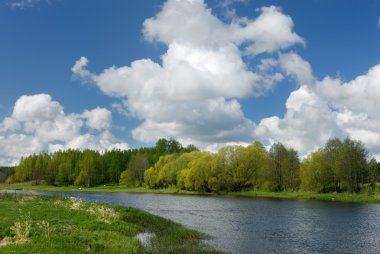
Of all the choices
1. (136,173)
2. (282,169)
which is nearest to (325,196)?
(282,169)

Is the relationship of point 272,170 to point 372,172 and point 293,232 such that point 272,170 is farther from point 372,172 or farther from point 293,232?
point 293,232

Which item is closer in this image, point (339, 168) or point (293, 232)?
point (293, 232)

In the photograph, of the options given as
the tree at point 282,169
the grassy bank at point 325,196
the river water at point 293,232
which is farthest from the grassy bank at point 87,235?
the tree at point 282,169

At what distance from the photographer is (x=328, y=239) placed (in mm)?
37062

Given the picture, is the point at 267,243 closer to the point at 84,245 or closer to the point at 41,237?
the point at 84,245

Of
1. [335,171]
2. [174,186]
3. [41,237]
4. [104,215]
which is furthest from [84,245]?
[174,186]

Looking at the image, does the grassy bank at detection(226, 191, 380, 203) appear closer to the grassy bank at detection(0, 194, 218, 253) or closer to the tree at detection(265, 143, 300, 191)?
the tree at detection(265, 143, 300, 191)

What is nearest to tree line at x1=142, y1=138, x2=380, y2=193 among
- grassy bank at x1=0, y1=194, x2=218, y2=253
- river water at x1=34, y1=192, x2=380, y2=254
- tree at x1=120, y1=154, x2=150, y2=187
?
tree at x1=120, y1=154, x2=150, y2=187

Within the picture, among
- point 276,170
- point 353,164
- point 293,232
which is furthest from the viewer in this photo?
point 276,170

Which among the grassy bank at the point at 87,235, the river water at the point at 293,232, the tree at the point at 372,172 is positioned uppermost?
the tree at the point at 372,172

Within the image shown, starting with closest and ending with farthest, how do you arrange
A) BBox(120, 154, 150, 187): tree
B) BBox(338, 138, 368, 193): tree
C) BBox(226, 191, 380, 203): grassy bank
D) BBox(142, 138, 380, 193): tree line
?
BBox(226, 191, 380, 203): grassy bank < BBox(338, 138, 368, 193): tree < BBox(142, 138, 380, 193): tree line < BBox(120, 154, 150, 187): tree

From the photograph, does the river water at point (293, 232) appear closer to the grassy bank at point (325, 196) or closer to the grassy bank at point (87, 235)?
the grassy bank at point (87, 235)

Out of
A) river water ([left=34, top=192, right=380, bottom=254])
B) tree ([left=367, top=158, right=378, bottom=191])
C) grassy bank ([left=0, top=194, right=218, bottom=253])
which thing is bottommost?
river water ([left=34, top=192, right=380, bottom=254])

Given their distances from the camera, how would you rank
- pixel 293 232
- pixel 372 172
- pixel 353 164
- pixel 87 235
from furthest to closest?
pixel 372 172 < pixel 353 164 < pixel 293 232 < pixel 87 235
